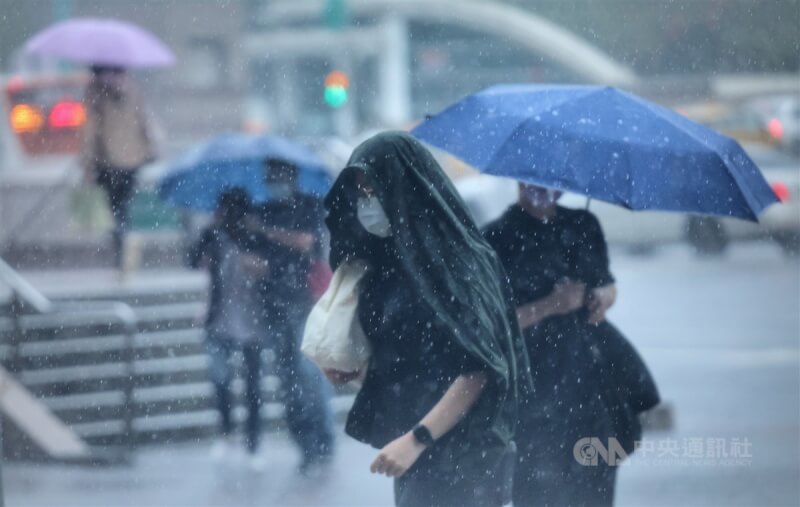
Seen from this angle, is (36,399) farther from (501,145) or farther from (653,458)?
(501,145)

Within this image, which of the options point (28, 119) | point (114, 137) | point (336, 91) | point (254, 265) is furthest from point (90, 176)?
point (28, 119)

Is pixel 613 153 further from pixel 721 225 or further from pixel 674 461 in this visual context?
pixel 721 225

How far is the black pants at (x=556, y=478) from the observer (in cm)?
416

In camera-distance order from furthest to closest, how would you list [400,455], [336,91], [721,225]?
1. [721,225]
2. [336,91]
3. [400,455]

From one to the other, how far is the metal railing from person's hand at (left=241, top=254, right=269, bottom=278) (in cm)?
120

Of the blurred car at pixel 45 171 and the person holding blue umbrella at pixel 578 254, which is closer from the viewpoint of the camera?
the person holding blue umbrella at pixel 578 254

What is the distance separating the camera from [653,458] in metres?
6.38

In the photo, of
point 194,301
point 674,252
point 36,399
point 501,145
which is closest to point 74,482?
point 36,399

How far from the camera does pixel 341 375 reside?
3.56m

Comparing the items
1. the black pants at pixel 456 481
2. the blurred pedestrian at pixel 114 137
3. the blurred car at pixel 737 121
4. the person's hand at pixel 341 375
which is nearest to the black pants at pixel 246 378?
the blurred pedestrian at pixel 114 137

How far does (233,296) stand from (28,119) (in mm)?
6913

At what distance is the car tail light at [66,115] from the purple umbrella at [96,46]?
338 cm

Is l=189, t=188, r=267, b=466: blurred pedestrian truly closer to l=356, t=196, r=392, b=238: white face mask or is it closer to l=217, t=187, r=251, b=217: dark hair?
l=217, t=187, r=251, b=217: dark hair

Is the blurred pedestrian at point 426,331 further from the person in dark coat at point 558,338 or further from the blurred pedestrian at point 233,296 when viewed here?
the blurred pedestrian at point 233,296
